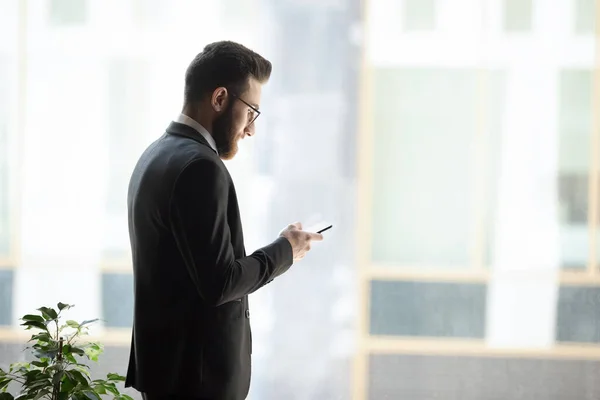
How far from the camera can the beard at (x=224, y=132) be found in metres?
1.81

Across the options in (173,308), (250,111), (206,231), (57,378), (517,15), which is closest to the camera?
(206,231)

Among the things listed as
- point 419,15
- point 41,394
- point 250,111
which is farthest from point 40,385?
point 419,15

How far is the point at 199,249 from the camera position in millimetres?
1622

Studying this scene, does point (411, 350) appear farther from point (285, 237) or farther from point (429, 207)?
point (285, 237)

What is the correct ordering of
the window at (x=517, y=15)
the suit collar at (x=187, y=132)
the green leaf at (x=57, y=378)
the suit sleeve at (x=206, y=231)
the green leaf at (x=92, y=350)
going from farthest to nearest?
the window at (x=517, y=15), the green leaf at (x=92, y=350), the green leaf at (x=57, y=378), the suit collar at (x=187, y=132), the suit sleeve at (x=206, y=231)

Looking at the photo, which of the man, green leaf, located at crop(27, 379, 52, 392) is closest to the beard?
the man

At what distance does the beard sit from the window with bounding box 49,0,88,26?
4.62 feet

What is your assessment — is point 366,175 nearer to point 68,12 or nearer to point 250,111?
point 250,111

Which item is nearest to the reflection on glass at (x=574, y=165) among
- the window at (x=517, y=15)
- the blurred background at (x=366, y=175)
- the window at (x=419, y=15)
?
the blurred background at (x=366, y=175)

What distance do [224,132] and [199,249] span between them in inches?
13.4

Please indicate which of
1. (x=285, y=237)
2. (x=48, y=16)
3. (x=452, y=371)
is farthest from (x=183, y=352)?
(x=48, y=16)

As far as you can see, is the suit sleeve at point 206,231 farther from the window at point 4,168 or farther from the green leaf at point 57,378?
the window at point 4,168

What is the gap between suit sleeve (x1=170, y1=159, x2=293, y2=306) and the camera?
162 centimetres

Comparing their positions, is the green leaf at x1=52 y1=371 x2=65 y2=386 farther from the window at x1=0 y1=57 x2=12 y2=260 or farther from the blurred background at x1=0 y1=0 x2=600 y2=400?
the window at x1=0 y1=57 x2=12 y2=260
